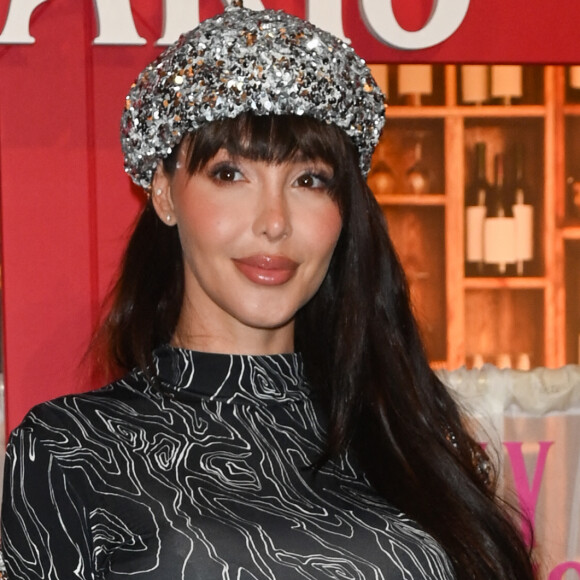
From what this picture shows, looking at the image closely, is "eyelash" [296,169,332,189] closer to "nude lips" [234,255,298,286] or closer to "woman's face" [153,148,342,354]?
"woman's face" [153,148,342,354]

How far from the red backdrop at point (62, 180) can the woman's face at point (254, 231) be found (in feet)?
1.65

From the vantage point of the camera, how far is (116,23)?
6.78 feet

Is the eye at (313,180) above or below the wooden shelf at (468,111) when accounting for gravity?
below

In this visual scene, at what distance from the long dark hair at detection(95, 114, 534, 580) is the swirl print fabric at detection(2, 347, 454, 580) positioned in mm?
57

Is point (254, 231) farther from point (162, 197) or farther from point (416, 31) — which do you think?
point (416, 31)

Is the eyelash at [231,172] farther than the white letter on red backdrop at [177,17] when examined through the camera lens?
No

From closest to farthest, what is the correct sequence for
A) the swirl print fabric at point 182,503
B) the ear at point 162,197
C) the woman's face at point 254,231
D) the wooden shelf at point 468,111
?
the swirl print fabric at point 182,503
the woman's face at point 254,231
the ear at point 162,197
the wooden shelf at point 468,111

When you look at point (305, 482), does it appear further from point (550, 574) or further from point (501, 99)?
point (501, 99)

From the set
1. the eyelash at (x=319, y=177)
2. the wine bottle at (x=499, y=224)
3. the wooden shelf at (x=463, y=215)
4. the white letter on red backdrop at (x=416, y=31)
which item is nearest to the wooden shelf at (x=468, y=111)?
the wooden shelf at (x=463, y=215)

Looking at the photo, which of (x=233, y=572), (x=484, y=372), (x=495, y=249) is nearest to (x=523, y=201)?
(x=495, y=249)

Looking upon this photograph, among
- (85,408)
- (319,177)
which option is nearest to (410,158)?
(319,177)

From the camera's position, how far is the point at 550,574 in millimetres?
2244

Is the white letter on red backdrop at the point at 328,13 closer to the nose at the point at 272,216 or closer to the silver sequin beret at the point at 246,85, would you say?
the silver sequin beret at the point at 246,85

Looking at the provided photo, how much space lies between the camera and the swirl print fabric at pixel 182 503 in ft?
4.62
